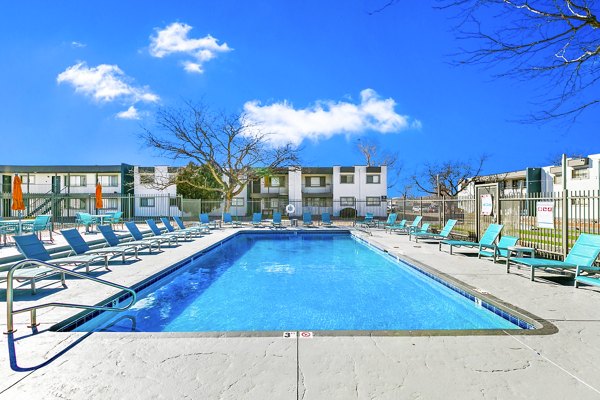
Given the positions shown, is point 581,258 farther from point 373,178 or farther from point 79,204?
point 79,204

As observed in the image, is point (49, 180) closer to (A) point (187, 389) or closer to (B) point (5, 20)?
(B) point (5, 20)

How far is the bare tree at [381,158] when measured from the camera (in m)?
49.6

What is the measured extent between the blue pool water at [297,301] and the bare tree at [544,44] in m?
3.60

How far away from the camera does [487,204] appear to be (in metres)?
11.5

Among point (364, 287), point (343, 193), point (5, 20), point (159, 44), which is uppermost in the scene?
point (159, 44)

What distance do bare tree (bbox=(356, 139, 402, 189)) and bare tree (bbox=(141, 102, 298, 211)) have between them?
2495cm

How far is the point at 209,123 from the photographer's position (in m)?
25.7

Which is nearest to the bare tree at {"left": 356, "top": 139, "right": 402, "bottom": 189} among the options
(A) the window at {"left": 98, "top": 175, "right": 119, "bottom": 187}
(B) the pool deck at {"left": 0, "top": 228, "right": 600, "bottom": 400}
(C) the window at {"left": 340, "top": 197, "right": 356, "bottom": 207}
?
(C) the window at {"left": 340, "top": 197, "right": 356, "bottom": 207}

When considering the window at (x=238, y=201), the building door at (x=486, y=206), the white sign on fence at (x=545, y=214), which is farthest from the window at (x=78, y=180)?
the white sign on fence at (x=545, y=214)

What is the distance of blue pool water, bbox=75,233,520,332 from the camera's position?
5277 mm

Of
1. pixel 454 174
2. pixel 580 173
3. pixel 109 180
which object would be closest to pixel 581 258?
pixel 580 173

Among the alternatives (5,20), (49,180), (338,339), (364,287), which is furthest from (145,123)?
(338,339)

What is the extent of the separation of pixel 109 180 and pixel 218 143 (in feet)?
56.3

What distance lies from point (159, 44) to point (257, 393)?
14.1 meters
